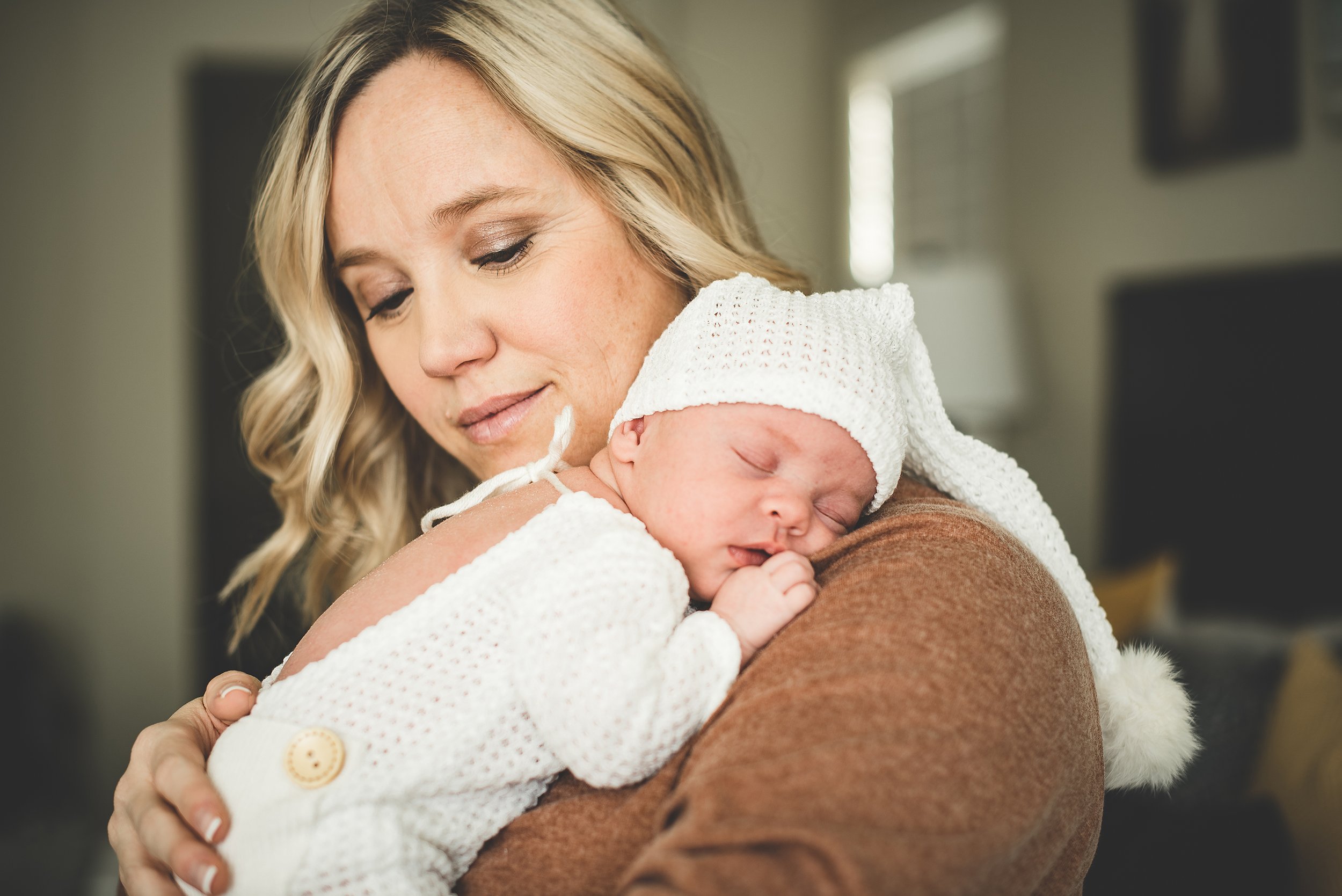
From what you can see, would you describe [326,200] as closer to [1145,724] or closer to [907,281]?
[1145,724]

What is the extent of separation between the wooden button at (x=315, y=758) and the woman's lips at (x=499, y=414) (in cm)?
47

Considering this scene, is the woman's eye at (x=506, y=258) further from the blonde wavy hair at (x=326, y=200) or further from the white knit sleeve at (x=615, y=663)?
the white knit sleeve at (x=615, y=663)

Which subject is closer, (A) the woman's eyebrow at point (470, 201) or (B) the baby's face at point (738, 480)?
(B) the baby's face at point (738, 480)

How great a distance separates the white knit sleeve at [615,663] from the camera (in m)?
0.77

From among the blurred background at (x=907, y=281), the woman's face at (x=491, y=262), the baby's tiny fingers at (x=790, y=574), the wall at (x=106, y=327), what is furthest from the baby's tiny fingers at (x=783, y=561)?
the wall at (x=106, y=327)

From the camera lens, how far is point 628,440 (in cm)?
104

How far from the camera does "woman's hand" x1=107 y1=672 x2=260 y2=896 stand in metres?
0.81

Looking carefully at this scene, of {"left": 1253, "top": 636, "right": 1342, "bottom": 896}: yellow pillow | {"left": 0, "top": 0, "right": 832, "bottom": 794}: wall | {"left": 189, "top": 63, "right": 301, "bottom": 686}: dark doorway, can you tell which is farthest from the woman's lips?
{"left": 189, "top": 63, "right": 301, "bottom": 686}: dark doorway

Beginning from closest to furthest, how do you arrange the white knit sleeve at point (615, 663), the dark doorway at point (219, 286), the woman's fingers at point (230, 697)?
the white knit sleeve at point (615, 663) → the woman's fingers at point (230, 697) → the dark doorway at point (219, 286)

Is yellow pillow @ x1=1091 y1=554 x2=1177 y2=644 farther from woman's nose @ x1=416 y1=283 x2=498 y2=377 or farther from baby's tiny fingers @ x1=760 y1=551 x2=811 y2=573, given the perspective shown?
woman's nose @ x1=416 y1=283 x2=498 y2=377

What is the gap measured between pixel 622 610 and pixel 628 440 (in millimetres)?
275

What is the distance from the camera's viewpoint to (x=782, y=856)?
1.91 ft

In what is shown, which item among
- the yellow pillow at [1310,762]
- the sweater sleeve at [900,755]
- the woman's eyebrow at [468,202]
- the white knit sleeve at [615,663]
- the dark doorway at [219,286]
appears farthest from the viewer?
the dark doorway at [219,286]

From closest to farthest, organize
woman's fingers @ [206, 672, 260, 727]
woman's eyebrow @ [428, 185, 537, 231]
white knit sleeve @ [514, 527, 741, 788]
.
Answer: white knit sleeve @ [514, 527, 741, 788]
woman's fingers @ [206, 672, 260, 727]
woman's eyebrow @ [428, 185, 537, 231]
